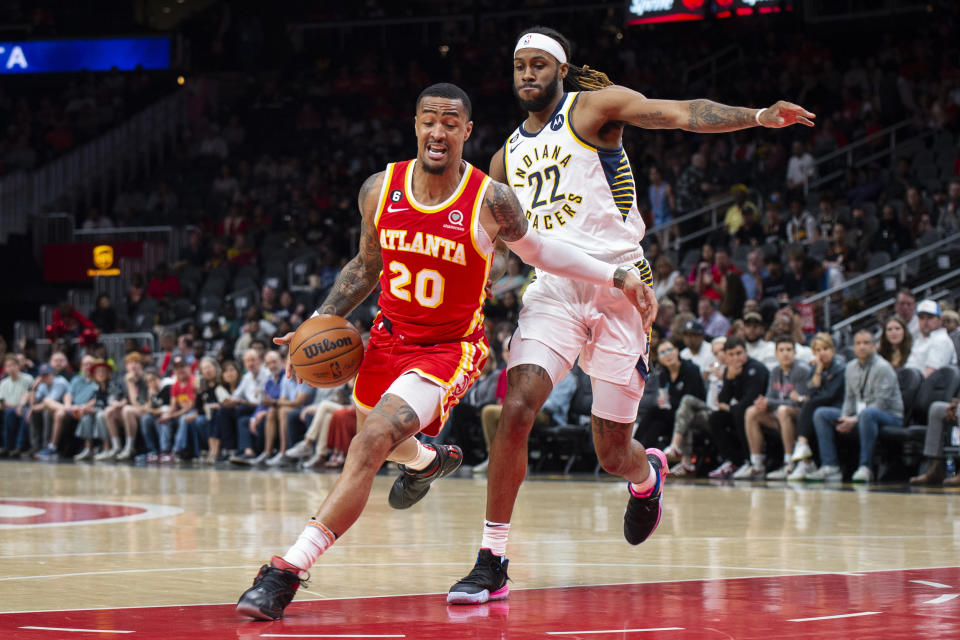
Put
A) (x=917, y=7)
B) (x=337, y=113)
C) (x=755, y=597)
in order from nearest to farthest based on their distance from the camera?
1. (x=755, y=597)
2. (x=917, y=7)
3. (x=337, y=113)

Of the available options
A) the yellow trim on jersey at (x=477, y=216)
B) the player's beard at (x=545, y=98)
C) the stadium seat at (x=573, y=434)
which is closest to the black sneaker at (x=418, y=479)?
the yellow trim on jersey at (x=477, y=216)

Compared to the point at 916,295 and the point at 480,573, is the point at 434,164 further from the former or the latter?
the point at 916,295

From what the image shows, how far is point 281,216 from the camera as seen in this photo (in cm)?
2220

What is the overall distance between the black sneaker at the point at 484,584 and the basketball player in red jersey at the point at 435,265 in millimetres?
539

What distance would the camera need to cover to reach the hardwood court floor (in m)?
4.11

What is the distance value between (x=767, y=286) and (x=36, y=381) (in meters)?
9.56

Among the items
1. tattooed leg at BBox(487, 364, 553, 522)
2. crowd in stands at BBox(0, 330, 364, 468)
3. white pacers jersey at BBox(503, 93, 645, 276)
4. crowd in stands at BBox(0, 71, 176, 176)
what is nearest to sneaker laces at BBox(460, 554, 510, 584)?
tattooed leg at BBox(487, 364, 553, 522)

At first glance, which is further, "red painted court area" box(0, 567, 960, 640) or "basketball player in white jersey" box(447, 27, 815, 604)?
"basketball player in white jersey" box(447, 27, 815, 604)

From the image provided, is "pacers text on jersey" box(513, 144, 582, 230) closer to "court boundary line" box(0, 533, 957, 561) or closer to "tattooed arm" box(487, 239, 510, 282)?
"tattooed arm" box(487, 239, 510, 282)

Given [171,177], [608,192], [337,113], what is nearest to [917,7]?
[337,113]

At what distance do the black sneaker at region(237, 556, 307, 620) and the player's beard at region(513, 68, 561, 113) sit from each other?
2.23 meters

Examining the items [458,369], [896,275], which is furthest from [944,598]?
[896,275]

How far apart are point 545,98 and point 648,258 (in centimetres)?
1084

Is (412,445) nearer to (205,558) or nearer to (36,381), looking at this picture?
(205,558)
